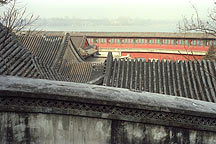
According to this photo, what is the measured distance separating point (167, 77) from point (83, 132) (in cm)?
408

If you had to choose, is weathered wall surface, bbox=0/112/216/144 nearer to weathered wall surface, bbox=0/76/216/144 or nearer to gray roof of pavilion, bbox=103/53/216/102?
weathered wall surface, bbox=0/76/216/144

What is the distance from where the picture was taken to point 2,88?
10.2 feet

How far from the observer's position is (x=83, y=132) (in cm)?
321

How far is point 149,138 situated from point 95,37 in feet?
87.3

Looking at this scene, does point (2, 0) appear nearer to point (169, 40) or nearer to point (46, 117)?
point (46, 117)

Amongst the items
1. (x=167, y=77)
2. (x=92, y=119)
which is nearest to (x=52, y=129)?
(x=92, y=119)

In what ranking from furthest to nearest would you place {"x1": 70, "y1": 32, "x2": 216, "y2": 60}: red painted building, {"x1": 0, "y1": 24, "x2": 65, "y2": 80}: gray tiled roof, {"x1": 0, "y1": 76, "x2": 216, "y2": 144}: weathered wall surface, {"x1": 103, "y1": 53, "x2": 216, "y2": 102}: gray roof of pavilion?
{"x1": 70, "y1": 32, "x2": 216, "y2": 60}: red painted building → {"x1": 103, "y1": 53, "x2": 216, "y2": 102}: gray roof of pavilion → {"x1": 0, "y1": 24, "x2": 65, "y2": 80}: gray tiled roof → {"x1": 0, "y1": 76, "x2": 216, "y2": 144}: weathered wall surface

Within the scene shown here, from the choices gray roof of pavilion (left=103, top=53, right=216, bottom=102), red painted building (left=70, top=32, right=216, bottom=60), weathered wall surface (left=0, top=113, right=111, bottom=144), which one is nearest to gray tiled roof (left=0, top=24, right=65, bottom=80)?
weathered wall surface (left=0, top=113, right=111, bottom=144)

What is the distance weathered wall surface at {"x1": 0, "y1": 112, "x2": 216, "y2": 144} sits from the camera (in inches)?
124

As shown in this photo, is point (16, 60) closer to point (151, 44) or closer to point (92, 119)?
point (92, 119)

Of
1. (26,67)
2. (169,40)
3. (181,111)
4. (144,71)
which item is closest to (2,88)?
(26,67)

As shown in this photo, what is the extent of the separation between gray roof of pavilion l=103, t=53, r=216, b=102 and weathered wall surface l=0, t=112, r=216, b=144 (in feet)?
9.13

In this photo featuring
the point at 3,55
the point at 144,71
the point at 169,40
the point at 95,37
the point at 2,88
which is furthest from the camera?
the point at 95,37

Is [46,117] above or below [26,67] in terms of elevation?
below
